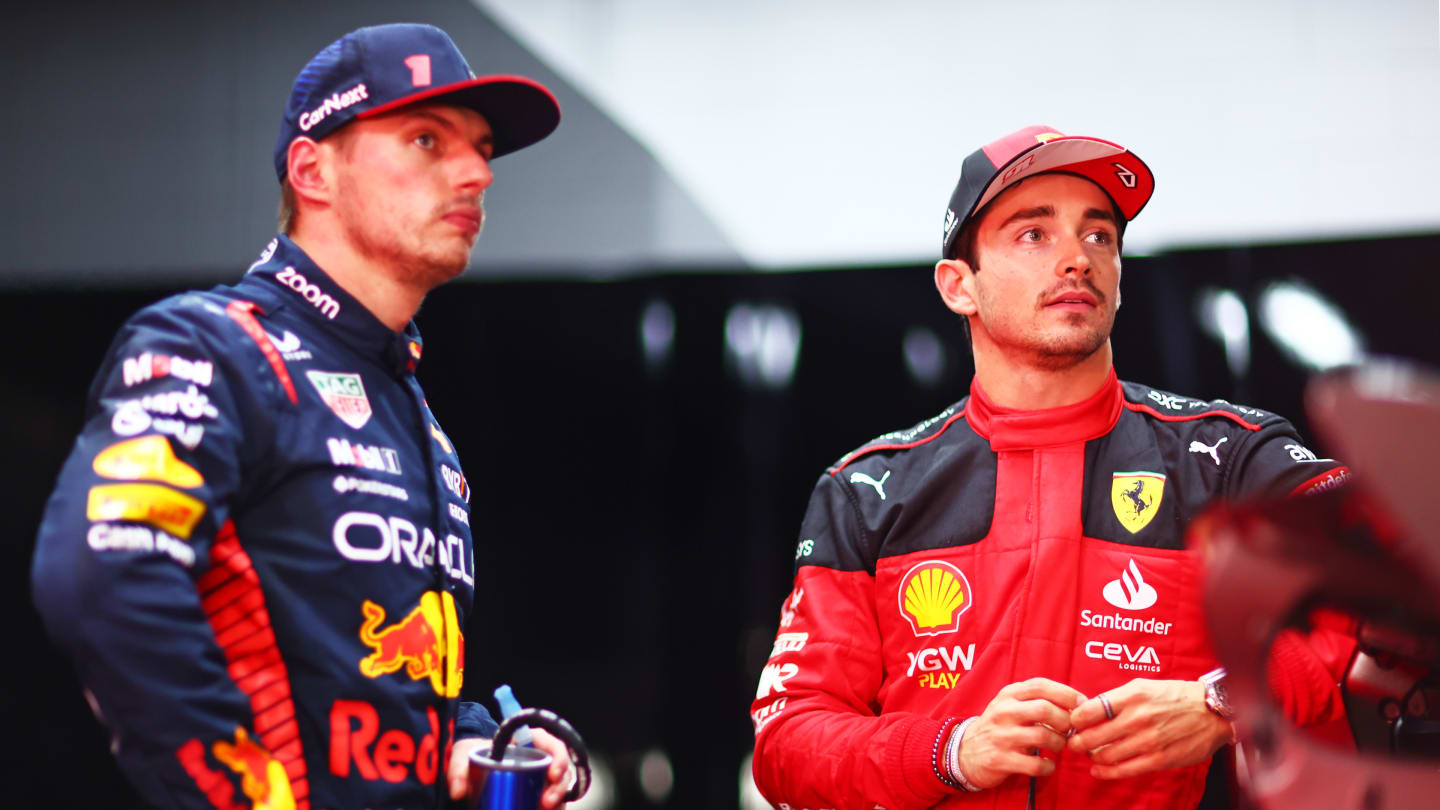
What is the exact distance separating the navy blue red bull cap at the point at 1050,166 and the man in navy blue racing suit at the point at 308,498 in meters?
0.61

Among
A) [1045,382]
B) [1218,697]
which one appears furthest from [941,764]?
[1045,382]

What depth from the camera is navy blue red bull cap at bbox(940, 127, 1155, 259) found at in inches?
62.1

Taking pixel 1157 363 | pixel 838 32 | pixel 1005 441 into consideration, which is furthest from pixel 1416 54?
pixel 1005 441

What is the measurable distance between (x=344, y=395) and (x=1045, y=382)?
36.5 inches

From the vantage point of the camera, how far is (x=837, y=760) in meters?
1.43

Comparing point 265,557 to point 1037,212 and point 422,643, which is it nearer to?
point 422,643

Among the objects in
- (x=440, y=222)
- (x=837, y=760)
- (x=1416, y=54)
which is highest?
(x=1416, y=54)

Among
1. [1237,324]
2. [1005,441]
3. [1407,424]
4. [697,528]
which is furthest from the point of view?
[697,528]

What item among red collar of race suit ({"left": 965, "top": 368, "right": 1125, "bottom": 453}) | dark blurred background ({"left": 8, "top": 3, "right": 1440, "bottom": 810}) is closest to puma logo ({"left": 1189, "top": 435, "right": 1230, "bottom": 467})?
red collar of race suit ({"left": 965, "top": 368, "right": 1125, "bottom": 453})

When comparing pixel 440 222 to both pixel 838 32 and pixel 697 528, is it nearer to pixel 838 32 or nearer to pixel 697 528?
pixel 697 528

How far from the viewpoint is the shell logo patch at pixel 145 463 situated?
1000 millimetres

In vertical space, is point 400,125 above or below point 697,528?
above

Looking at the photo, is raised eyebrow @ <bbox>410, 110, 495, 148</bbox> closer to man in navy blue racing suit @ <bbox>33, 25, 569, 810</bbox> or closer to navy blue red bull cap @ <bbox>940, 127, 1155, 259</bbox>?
man in navy blue racing suit @ <bbox>33, 25, 569, 810</bbox>

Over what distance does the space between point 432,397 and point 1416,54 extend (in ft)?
8.56
